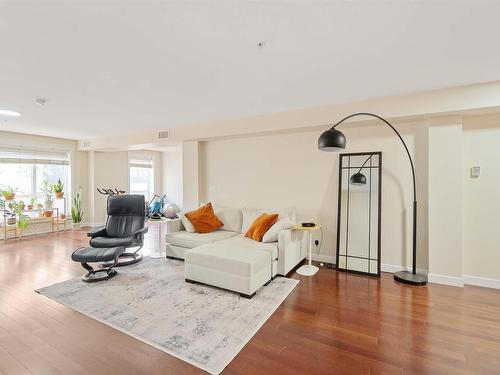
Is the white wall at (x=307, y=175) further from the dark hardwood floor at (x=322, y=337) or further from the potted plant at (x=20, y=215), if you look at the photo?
the potted plant at (x=20, y=215)

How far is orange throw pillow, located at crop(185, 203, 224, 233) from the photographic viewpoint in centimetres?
429

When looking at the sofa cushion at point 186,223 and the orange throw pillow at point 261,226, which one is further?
the sofa cushion at point 186,223

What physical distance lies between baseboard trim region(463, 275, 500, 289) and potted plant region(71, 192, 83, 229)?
26.7 feet

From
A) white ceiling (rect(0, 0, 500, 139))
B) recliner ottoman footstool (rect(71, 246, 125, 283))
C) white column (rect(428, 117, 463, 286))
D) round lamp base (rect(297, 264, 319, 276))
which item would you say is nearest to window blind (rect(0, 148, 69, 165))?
white ceiling (rect(0, 0, 500, 139))

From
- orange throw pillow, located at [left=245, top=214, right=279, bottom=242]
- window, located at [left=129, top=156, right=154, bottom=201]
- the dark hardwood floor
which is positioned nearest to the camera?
the dark hardwood floor

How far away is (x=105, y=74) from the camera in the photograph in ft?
8.71

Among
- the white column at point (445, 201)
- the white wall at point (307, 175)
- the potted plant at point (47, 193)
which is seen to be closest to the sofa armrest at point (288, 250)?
the white wall at point (307, 175)

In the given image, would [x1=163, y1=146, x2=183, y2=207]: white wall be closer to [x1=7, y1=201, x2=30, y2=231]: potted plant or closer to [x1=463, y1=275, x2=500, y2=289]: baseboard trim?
[x1=7, y1=201, x2=30, y2=231]: potted plant

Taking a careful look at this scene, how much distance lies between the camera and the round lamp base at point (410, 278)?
10.6ft

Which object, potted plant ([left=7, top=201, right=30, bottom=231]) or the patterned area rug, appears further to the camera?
potted plant ([left=7, top=201, right=30, bottom=231])

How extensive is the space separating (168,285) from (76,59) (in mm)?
2660

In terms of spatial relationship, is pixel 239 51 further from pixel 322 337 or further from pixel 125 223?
pixel 125 223

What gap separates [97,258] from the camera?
10.8 feet

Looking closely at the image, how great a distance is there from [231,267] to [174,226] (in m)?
1.87
